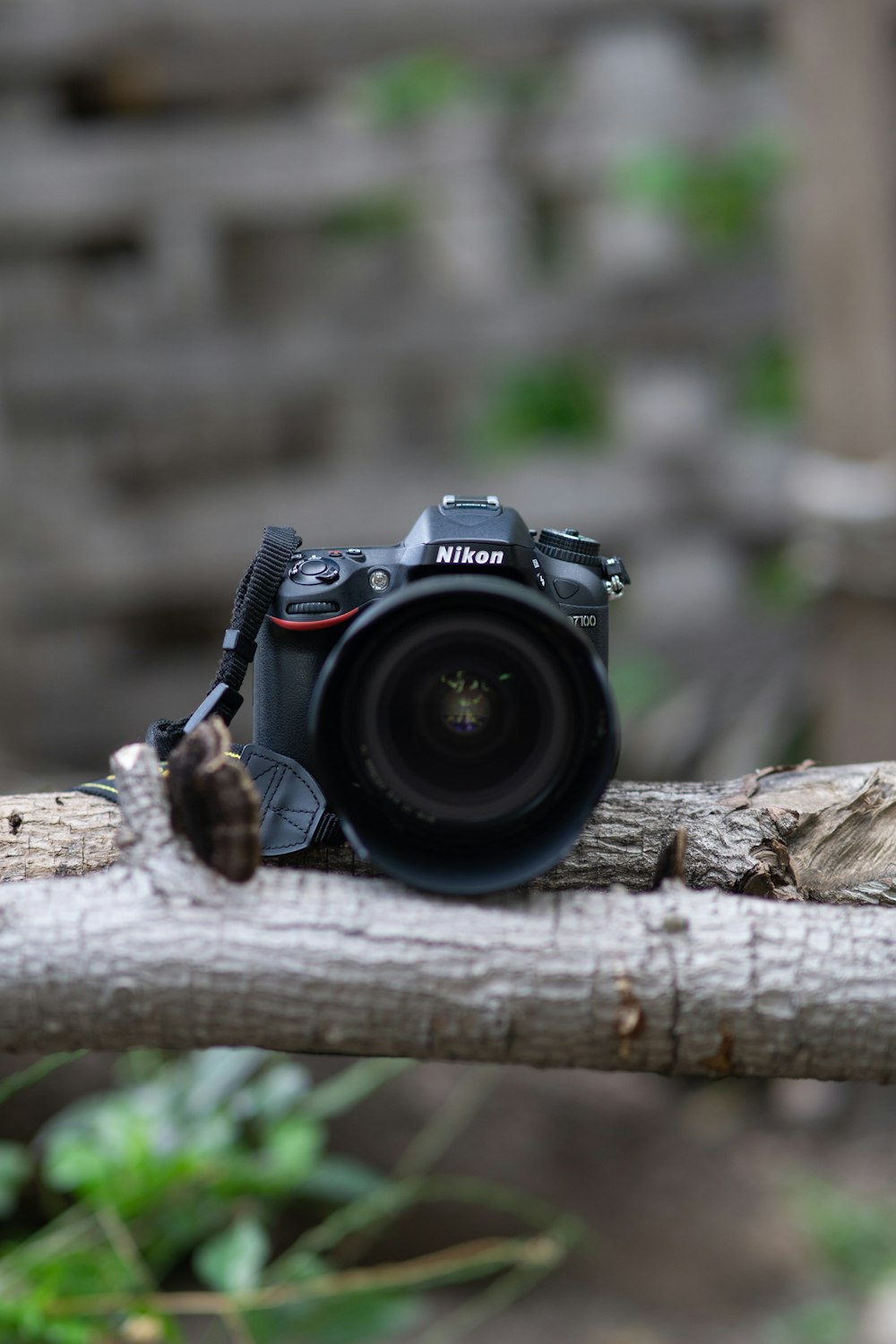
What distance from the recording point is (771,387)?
4.18 m

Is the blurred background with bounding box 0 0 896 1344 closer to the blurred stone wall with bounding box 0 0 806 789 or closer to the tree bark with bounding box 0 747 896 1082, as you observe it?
the blurred stone wall with bounding box 0 0 806 789

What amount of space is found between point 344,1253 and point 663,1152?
0.63 m

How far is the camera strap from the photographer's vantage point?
1.06 metres

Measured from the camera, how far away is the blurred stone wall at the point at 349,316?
3.07 meters

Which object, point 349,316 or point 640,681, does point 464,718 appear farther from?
point 349,316

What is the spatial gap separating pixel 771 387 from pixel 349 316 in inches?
63.6

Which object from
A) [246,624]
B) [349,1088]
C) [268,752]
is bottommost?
[349,1088]

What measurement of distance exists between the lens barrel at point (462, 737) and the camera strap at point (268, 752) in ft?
0.35

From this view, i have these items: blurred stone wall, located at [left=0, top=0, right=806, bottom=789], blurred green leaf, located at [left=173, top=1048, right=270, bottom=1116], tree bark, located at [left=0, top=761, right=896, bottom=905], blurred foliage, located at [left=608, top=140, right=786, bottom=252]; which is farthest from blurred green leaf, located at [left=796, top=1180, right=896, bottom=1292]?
blurred foliage, located at [left=608, top=140, right=786, bottom=252]

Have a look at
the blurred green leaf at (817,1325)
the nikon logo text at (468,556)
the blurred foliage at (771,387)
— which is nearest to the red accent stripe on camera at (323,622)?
the nikon logo text at (468,556)

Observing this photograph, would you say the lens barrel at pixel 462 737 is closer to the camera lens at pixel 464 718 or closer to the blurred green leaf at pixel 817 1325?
the camera lens at pixel 464 718

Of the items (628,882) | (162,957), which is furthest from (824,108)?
(162,957)

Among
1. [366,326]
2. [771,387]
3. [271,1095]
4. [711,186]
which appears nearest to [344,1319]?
[271,1095]

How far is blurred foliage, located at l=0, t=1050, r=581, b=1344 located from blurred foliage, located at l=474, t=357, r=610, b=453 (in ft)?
8.43
